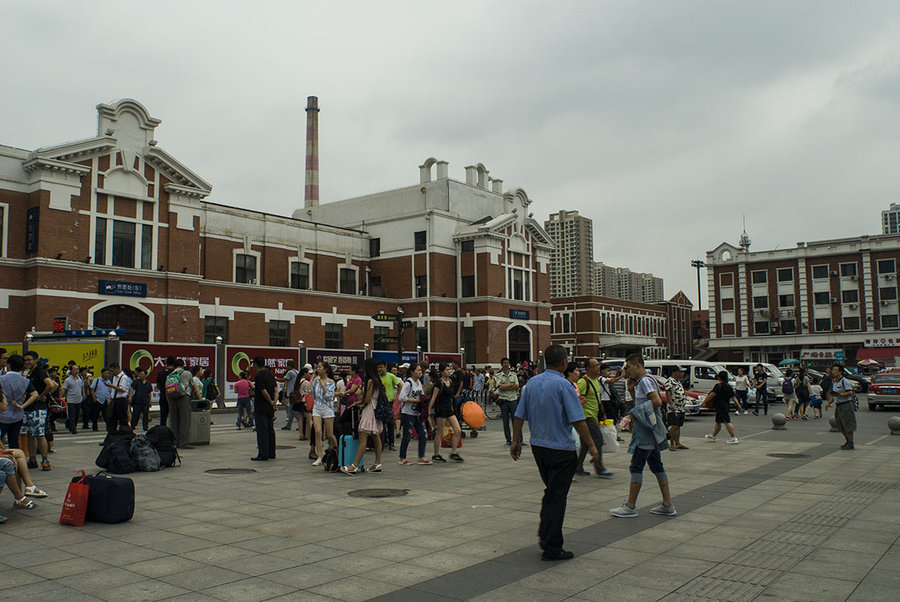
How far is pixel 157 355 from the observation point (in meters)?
26.7

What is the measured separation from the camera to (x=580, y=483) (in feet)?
36.4

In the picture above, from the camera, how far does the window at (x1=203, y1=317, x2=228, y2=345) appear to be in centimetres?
3991

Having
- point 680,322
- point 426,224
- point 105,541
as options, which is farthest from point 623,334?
point 105,541

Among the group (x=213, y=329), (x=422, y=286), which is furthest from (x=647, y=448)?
(x=422, y=286)

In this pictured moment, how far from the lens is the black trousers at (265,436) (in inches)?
532

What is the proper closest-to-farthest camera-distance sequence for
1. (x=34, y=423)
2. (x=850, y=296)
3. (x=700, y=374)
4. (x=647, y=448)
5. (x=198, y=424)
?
(x=647, y=448) → (x=34, y=423) → (x=198, y=424) → (x=700, y=374) → (x=850, y=296)

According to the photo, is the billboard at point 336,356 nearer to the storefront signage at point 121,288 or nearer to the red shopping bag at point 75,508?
the storefront signage at point 121,288

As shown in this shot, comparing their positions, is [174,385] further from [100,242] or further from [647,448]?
[100,242]

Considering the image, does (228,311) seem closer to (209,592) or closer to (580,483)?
(580,483)

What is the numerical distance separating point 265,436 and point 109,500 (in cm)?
575

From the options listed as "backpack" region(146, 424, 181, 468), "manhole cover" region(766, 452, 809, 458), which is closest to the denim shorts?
"backpack" region(146, 424, 181, 468)

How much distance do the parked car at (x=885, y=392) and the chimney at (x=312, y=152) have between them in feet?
149

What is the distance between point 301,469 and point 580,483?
16.4ft

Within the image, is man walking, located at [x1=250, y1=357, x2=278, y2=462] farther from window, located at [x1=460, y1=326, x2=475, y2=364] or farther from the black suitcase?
window, located at [x1=460, y1=326, x2=475, y2=364]
